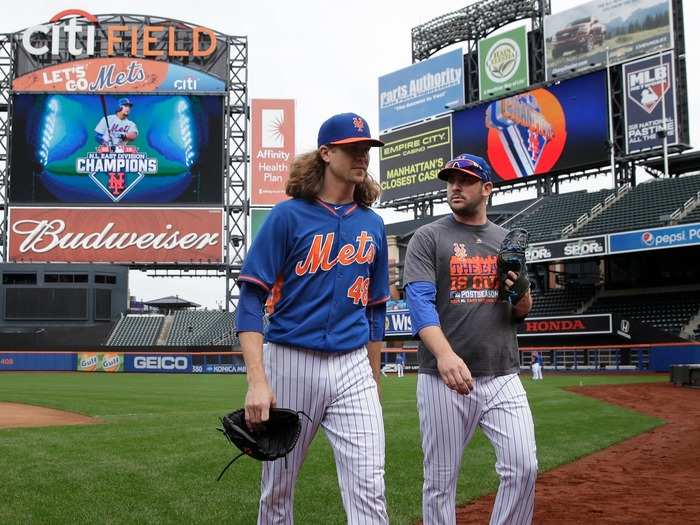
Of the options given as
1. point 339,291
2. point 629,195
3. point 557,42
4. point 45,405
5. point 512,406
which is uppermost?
point 557,42

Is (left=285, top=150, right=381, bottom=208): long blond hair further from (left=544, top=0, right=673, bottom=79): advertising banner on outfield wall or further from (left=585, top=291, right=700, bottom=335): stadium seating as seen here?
(left=544, top=0, right=673, bottom=79): advertising banner on outfield wall

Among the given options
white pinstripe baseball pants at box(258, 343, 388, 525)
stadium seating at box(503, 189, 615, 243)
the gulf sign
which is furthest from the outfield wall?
white pinstripe baseball pants at box(258, 343, 388, 525)

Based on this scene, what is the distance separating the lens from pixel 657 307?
30.1 metres

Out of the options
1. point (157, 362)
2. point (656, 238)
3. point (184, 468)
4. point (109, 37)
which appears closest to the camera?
point (184, 468)

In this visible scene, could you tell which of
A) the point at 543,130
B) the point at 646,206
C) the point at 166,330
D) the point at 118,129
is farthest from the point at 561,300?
the point at 118,129

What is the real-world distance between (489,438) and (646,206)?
30.0 m

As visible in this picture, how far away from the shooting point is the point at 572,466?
304 inches

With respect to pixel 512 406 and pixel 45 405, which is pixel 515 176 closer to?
pixel 45 405

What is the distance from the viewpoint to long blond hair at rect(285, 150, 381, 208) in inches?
129

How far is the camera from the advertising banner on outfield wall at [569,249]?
2912 centimetres

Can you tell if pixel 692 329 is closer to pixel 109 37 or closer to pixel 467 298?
pixel 467 298

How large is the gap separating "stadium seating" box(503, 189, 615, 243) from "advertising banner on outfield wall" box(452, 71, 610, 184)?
1854 millimetres

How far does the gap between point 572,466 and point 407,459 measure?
1599 millimetres

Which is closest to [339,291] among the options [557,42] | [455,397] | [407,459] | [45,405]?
[455,397]
